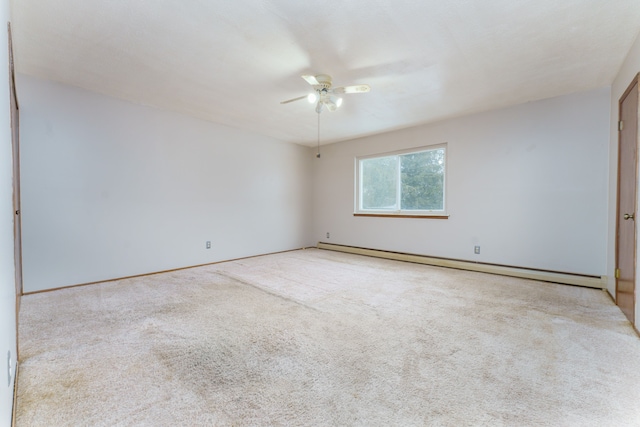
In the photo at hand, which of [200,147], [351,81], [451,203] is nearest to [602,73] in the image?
[451,203]

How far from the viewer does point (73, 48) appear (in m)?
2.54

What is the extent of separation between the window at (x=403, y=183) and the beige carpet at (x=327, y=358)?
6.44 ft

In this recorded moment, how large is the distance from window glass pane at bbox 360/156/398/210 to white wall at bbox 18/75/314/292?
194cm

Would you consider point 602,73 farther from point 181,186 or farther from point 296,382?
point 181,186

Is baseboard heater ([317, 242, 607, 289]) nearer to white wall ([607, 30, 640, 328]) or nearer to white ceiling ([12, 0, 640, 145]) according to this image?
white wall ([607, 30, 640, 328])

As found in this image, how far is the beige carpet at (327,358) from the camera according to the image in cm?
138

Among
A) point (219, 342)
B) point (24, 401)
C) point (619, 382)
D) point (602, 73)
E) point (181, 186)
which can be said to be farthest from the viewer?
point (181, 186)

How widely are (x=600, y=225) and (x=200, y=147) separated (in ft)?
18.1

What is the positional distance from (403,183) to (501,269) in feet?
6.78

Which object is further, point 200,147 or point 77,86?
point 200,147

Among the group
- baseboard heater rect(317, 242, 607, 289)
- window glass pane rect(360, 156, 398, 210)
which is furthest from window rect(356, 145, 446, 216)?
baseboard heater rect(317, 242, 607, 289)

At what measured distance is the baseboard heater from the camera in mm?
3432

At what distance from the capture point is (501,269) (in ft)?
13.2

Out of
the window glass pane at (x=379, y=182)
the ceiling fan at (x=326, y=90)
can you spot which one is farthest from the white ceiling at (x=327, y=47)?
the window glass pane at (x=379, y=182)
